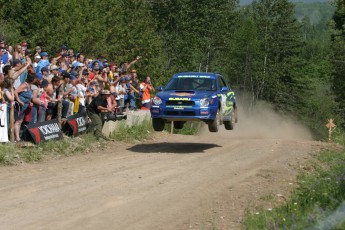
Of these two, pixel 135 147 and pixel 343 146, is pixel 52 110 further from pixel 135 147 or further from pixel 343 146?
pixel 343 146

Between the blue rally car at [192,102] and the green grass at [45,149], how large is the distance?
81.1 inches

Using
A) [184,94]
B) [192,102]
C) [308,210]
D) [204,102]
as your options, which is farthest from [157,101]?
[308,210]

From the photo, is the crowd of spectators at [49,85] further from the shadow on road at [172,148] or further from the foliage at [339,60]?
the foliage at [339,60]

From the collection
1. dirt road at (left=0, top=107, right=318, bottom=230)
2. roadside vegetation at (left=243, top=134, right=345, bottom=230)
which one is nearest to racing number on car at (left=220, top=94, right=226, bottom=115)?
dirt road at (left=0, top=107, right=318, bottom=230)

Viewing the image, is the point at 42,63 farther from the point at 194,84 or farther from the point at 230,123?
the point at 230,123

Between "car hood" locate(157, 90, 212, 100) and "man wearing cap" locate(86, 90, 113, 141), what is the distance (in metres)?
1.71

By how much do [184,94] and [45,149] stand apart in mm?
4183

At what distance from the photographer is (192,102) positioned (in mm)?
17625

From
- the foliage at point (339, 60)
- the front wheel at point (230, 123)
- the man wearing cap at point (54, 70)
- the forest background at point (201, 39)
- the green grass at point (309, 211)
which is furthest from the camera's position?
the foliage at point (339, 60)

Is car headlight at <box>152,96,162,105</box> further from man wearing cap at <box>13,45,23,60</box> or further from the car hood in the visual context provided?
man wearing cap at <box>13,45,23,60</box>

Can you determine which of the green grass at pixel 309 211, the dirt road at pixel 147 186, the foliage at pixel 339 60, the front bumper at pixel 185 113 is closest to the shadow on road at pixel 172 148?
the dirt road at pixel 147 186

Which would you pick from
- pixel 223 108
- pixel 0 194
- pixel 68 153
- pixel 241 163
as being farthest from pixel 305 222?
pixel 223 108

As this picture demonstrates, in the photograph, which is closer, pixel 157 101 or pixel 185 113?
pixel 185 113

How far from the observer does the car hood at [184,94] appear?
17.8 m
